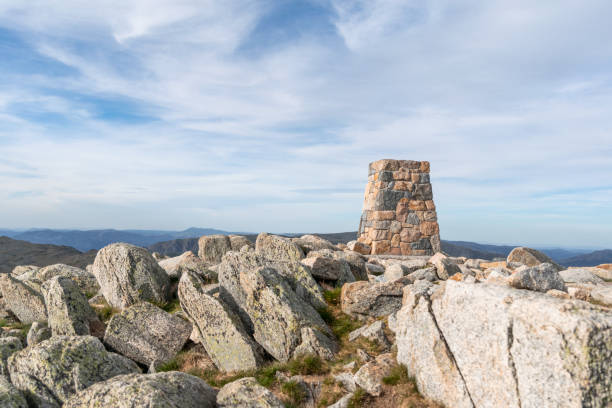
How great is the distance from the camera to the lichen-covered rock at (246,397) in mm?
7422

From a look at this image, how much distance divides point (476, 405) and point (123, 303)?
11783mm

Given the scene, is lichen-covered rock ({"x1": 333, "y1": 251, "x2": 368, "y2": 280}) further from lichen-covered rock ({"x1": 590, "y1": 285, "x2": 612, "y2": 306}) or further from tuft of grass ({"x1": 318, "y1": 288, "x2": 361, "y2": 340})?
lichen-covered rock ({"x1": 590, "y1": 285, "x2": 612, "y2": 306})

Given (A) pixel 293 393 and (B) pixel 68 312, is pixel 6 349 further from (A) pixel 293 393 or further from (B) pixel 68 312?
(A) pixel 293 393

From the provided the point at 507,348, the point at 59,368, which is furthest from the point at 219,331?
the point at 507,348

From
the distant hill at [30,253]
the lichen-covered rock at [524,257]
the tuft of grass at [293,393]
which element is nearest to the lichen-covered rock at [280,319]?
the tuft of grass at [293,393]

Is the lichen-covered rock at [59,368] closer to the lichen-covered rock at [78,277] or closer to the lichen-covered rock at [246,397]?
the lichen-covered rock at [246,397]

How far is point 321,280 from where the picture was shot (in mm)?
14125

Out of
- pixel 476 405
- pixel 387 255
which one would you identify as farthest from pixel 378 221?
pixel 476 405

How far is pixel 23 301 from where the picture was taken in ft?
53.8

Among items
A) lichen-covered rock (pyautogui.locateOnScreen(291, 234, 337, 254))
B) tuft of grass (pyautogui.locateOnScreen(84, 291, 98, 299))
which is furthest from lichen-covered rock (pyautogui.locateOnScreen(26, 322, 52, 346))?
lichen-covered rock (pyautogui.locateOnScreen(291, 234, 337, 254))

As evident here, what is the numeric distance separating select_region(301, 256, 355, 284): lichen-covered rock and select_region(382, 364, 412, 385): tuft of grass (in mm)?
6065

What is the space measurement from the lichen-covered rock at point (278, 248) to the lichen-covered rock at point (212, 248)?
13.1 ft

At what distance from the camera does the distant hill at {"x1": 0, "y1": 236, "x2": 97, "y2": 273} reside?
6085cm

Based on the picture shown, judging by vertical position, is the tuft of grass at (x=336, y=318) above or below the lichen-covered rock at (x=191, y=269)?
below
